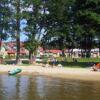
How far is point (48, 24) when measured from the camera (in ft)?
219

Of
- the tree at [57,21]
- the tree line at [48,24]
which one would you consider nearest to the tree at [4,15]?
the tree line at [48,24]

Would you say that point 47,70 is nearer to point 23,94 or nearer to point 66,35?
point 66,35

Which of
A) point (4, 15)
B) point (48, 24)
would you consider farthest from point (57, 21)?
point (4, 15)

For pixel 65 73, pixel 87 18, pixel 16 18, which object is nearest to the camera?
pixel 65 73

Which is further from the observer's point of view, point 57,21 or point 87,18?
point 57,21

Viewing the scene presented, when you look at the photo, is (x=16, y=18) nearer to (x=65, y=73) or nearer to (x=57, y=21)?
(x=57, y=21)

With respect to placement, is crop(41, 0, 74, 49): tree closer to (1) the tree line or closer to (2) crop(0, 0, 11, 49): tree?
(1) the tree line

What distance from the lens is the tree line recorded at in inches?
2416

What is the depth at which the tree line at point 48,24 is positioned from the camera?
6138 centimetres

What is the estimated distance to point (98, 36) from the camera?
196ft

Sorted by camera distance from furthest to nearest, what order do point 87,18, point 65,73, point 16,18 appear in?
point 16,18, point 87,18, point 65,73

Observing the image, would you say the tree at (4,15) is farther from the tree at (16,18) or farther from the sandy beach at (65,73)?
the sandy beach at (65,73)

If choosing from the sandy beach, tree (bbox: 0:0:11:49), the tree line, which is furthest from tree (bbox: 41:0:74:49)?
the sandy beach

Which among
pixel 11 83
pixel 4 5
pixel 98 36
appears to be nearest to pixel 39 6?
pixel 4 5
